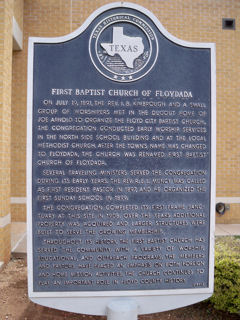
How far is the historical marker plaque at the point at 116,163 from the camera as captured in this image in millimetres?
2561

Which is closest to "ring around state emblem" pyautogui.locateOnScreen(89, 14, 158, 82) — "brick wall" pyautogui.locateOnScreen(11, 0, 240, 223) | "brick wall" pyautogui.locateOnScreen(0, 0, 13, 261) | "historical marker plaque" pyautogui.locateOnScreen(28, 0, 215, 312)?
"historical marker plaque" pyautogui.locateOnScreen(28, 0, 215, 312)

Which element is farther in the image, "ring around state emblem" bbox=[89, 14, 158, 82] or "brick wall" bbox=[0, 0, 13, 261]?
"brick wall" bbox=[0, 0, 13, 261]

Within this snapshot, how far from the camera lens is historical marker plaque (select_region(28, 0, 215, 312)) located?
2.56 metres

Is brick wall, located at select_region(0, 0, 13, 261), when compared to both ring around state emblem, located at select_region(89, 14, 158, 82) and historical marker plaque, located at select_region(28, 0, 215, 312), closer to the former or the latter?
→ historical marker plaque, located at select_region(28, 0, 215, 312)

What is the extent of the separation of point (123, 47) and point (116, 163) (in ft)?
3.41

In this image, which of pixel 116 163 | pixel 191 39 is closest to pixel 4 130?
pixel 116 163

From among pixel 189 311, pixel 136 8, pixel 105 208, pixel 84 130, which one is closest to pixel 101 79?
pixel 84 130

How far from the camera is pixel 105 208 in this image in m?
2.59

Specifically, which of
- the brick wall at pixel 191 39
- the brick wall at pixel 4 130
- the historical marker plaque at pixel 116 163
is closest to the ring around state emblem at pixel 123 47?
the historical marker plaque at pixel 116 163

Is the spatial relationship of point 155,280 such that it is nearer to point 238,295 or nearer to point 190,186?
point 190,186

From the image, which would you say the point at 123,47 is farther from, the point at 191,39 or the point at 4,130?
the point at 191,39

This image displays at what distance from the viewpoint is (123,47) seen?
255 centimetres

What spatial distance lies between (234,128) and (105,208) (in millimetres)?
6856

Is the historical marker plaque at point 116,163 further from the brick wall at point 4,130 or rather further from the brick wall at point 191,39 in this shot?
the brick wall at point 191,39
